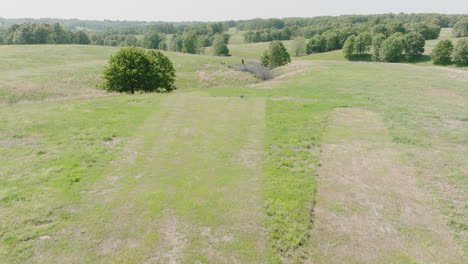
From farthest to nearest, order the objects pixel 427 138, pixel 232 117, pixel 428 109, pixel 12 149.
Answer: pixel 428 109 < pixel 232 117 < pixel 427 138 < pixel 12 149

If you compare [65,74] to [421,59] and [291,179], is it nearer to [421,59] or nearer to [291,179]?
[291,179]

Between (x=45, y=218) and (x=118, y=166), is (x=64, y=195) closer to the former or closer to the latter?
(x=45, y=218)

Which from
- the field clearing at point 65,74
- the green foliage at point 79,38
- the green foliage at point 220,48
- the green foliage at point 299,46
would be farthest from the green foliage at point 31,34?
the green foliage at point 299,46

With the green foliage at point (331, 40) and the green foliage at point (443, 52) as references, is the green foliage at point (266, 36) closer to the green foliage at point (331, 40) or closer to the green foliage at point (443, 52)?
the green foliage at point (331, 40)

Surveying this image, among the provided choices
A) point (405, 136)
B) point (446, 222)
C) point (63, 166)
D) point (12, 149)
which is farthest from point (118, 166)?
point (405, 136)

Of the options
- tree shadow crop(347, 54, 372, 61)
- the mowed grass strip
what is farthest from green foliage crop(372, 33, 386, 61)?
the mowed grass strip

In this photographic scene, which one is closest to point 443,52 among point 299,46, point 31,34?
point 299,46
